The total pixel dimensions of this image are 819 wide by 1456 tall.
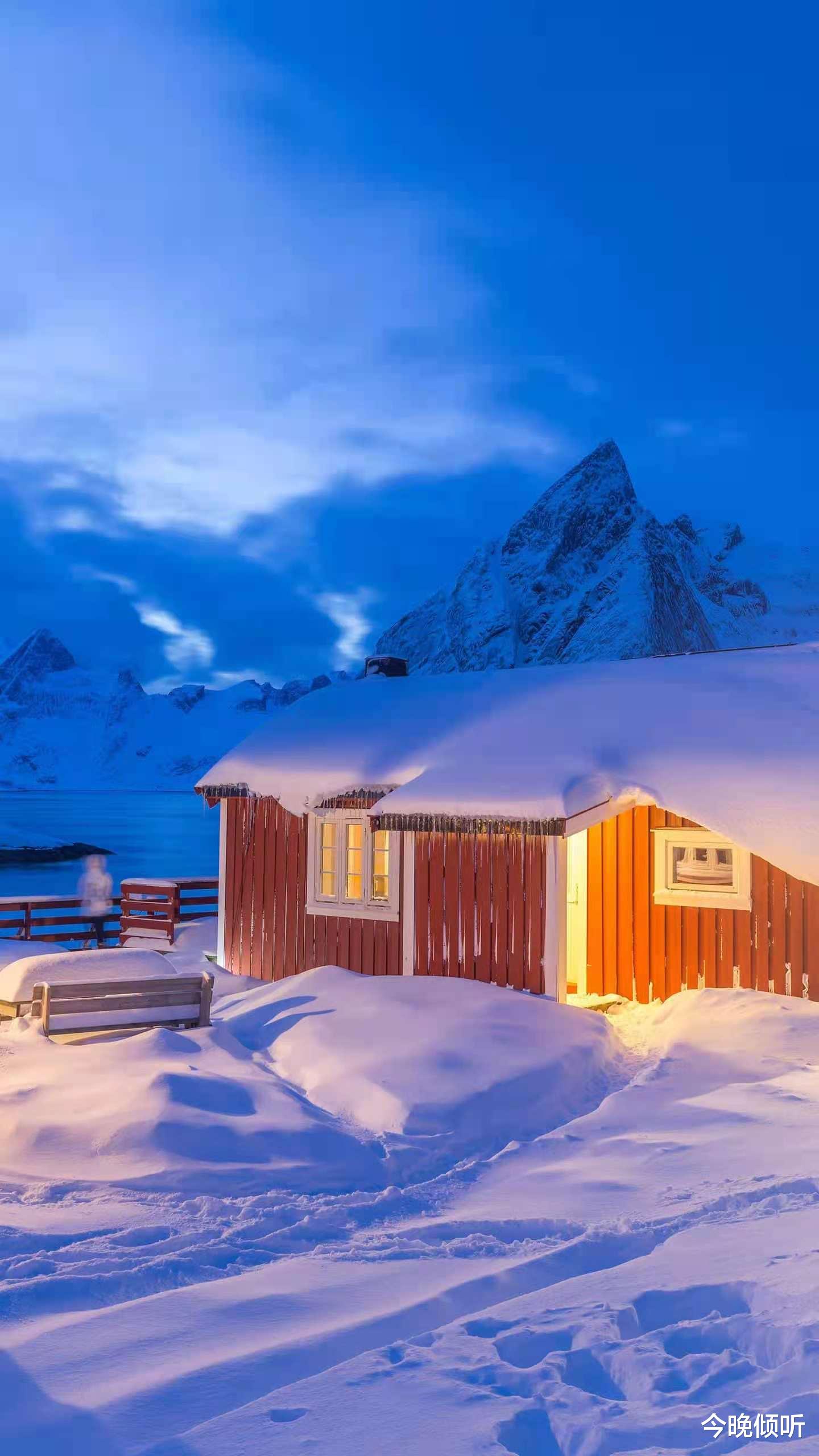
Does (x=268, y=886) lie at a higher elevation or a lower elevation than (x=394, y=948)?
higher

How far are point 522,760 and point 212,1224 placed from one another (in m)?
6.87

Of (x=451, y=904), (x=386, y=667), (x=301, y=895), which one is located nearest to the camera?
(x=451, y=904)

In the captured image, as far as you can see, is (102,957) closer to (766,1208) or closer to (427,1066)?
(427,1066)

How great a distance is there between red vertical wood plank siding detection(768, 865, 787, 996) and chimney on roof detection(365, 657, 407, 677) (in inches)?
329

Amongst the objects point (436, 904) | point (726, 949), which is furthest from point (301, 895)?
point (726, 949)

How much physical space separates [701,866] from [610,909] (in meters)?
1.14

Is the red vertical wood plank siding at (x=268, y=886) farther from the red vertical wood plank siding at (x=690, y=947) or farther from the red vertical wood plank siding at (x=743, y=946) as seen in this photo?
the red vertical wood plank siding at (x=743, y=946)

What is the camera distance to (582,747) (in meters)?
11.6

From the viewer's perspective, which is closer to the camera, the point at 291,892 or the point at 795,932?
the point at 795,932

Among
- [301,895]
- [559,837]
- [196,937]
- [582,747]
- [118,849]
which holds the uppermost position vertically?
[582,747]

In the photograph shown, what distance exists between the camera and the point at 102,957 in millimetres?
10594

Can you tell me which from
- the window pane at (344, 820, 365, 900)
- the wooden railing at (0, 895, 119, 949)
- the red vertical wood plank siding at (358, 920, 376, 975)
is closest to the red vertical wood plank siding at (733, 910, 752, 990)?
the red vertical wood plank siding at (358, 920, 376, 975)

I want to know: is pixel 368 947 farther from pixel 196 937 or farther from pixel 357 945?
pixel 196 937

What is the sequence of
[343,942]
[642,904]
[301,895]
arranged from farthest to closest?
[301,895] < [343,942] < [642,904]
